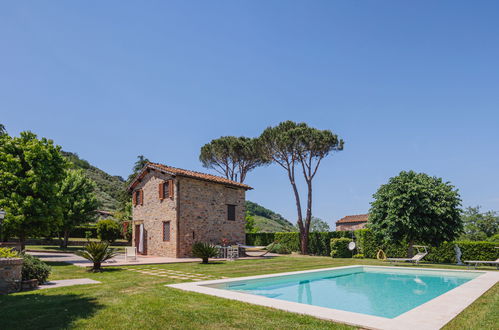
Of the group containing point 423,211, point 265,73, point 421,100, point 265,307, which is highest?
point 265,73

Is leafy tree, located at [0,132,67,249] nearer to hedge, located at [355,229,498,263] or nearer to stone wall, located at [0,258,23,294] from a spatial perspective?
stone wall, located at [0,258,23,294]

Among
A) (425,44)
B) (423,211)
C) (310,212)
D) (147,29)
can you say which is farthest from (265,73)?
(310,212)

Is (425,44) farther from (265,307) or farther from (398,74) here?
(265,307)

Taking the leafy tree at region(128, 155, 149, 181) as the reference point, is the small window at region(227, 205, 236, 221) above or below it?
below

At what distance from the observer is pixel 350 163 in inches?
1066

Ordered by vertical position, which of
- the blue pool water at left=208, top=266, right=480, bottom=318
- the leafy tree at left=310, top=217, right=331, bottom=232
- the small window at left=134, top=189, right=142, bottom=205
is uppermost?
the small window at left=134, top=189, right=142, bottom=205

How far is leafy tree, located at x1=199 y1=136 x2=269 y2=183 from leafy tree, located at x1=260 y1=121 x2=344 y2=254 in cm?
561

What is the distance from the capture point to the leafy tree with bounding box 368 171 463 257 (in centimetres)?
1527

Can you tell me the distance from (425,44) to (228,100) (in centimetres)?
1212

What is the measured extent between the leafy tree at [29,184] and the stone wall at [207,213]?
6.69 m

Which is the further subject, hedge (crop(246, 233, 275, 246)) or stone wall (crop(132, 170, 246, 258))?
hedge (crop(246, 233, 275, 246))

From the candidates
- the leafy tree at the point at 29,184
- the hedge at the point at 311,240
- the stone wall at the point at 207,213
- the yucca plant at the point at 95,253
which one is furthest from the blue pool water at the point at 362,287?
the leafy tree at the point at 29,184

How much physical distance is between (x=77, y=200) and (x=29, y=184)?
33.5ft

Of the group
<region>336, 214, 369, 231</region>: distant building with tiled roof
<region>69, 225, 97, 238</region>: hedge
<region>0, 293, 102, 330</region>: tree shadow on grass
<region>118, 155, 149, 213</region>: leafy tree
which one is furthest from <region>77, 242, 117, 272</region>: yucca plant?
<region>336, 214, 369, 231</region>: distant building with tiled roof
